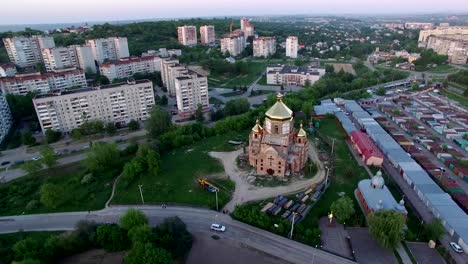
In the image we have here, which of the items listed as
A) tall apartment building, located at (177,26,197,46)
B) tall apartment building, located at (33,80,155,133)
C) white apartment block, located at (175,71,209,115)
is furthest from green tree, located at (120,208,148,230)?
tall apartment building, located at (177,26,197,46)

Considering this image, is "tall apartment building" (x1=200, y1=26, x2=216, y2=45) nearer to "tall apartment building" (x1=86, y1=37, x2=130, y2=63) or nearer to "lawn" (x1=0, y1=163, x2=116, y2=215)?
"tall apartment building" (x1=86, y1=37, x2=130, y2=63)

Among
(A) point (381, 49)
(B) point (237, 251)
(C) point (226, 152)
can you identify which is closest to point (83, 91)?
(C) point (226, 152)

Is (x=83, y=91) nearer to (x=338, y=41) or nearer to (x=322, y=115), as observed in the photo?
(x=322, y=115)

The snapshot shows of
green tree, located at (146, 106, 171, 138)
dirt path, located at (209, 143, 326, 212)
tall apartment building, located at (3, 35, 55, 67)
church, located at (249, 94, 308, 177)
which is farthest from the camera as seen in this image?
tall apartment building, located at (3, 35, 55, 67)

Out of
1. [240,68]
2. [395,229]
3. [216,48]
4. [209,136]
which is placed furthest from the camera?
[216,48]

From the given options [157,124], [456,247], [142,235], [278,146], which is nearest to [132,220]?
[142,235]
